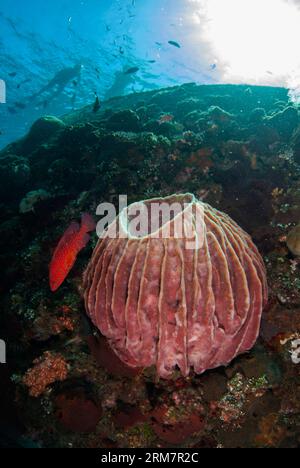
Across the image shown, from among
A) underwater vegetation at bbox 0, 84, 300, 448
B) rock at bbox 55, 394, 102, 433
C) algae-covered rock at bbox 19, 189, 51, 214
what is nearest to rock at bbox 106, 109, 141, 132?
algae-covered rock at bbox 19, 189, 51, 214

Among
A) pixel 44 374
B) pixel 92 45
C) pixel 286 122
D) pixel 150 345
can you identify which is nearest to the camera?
pixel 150 345

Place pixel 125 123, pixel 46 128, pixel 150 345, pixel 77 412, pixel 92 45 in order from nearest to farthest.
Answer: pixel 150 345 → pixel 77 412 → pixel 125 123 → pixel 46 128 → pixel 92 45

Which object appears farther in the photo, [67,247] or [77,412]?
[67,247]

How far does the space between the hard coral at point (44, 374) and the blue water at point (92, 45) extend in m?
22.5

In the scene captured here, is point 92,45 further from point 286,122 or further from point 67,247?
point 67,247

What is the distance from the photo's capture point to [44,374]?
3.51 m

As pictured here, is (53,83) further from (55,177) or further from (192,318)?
(192,318)

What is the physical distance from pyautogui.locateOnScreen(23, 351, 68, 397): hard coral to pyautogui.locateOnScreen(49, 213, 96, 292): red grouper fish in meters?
0.95

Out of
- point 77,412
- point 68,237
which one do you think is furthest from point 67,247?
point 77,412

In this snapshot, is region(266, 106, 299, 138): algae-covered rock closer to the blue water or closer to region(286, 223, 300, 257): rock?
region(286, 223, 300, 257): rock

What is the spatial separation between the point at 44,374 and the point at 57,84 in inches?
1412

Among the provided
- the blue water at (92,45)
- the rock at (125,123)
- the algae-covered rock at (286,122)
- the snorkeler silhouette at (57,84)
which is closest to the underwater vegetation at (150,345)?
the algae-covered rock at (286,122)

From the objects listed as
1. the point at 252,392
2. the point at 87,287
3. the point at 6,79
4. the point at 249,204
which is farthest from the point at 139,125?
the point at 6,79

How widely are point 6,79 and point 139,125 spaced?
28348mm
